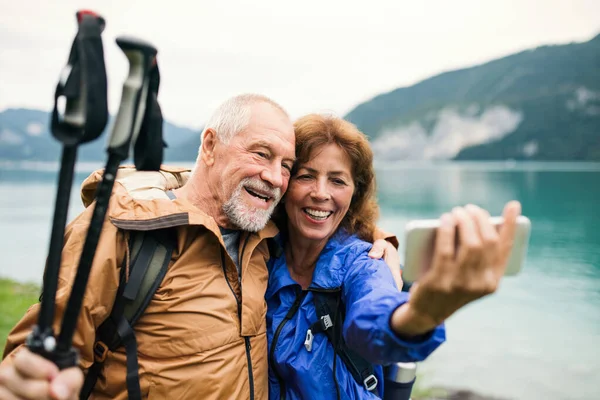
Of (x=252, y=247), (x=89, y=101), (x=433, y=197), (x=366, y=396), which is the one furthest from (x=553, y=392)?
(x=433, y=197)

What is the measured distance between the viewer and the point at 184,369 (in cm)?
259

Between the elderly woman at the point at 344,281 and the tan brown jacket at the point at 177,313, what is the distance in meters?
0.39

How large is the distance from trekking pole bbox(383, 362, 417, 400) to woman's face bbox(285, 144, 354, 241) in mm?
1172

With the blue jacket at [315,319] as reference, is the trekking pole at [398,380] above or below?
below

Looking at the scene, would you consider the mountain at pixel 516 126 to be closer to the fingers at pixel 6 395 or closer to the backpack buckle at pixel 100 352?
the backpack buckle at pixel 100 352

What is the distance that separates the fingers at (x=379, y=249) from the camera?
327cm

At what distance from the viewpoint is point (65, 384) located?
1461 millimetres

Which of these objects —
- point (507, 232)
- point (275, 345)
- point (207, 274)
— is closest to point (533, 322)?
point (275, 345)

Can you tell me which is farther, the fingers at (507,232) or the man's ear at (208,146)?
the man's ear at (208,146)

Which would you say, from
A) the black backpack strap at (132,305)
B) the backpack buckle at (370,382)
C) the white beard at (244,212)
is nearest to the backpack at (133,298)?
the black backpack strap at (132,305)

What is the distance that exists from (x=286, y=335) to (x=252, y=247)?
650 millimetres

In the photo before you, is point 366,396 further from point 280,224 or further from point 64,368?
point 64,368

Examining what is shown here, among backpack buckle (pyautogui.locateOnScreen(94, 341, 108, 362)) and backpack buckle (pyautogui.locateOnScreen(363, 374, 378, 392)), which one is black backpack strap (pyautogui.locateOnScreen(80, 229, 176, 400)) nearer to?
backpack buckle (pyautogui.locateOnScreen(94, 341, 108, 362))

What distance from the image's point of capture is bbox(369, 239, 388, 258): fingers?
3273 millimetres
